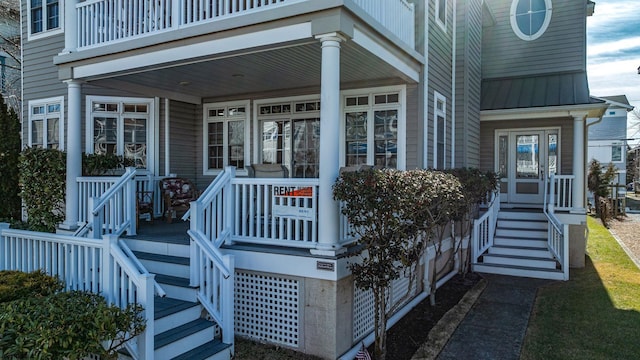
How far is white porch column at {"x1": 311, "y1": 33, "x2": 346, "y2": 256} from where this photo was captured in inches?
195

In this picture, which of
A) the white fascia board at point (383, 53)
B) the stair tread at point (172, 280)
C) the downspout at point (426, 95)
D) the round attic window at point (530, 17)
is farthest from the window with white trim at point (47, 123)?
the round attic window at point (530, 17)

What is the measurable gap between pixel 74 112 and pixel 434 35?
6.81 metres

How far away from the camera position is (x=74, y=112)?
744 centimetres

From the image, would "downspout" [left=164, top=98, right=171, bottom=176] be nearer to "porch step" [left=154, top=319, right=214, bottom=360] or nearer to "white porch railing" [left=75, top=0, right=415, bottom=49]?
"white porch railing" [left=75, top=0, right=415, bottom=49]

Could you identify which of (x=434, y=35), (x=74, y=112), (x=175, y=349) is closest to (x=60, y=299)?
(x=175, y=349)

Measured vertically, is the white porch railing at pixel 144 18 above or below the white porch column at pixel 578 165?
above

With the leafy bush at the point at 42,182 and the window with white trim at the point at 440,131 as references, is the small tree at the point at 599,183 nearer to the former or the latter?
the window with white trim at the point at 440,131

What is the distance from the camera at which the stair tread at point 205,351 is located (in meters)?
4.46

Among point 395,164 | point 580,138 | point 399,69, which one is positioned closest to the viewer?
point 399,69

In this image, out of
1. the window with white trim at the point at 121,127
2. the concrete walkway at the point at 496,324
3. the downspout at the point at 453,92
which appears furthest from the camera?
the downspout at the point at 453,92

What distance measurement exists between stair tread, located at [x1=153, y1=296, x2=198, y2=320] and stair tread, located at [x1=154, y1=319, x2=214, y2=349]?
0.58 ft

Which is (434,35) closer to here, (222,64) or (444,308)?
(222,64)

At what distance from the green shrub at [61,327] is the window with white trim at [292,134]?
5558 millimetres

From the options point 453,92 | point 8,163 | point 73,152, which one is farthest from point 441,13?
point 8,163
